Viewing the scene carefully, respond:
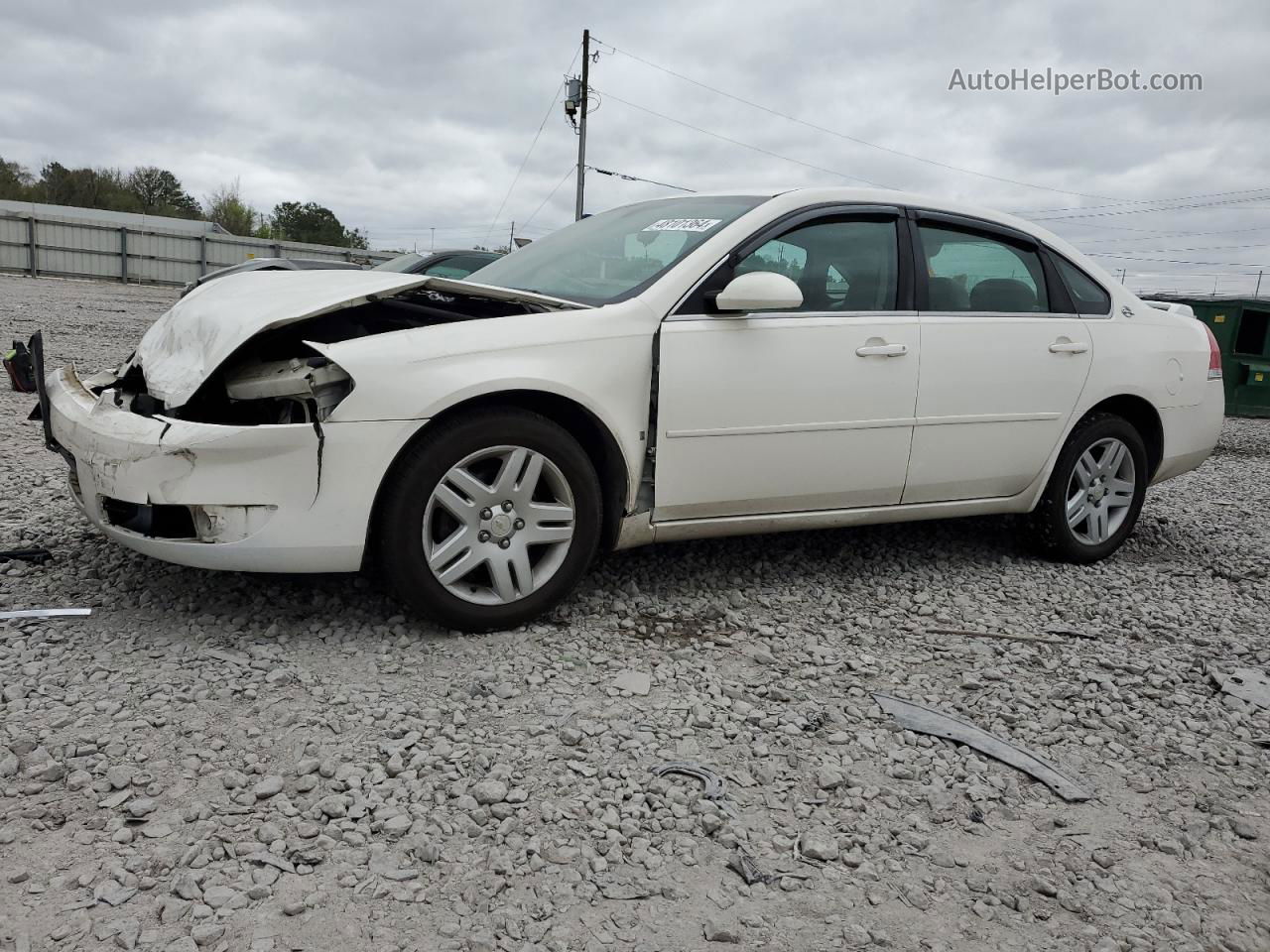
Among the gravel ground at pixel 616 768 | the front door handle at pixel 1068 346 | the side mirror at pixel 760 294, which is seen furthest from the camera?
the front door handle at pixel 1068 346

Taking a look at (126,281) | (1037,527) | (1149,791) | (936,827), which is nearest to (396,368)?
(936,827)

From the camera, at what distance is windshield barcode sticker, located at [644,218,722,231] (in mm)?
3893

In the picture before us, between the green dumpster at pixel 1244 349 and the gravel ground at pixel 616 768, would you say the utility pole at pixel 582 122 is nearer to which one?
the green dumpster at pixel 1244 349

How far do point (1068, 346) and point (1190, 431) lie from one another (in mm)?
1079

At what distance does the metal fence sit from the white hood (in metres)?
27.6

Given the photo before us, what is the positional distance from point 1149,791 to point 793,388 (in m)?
1.77

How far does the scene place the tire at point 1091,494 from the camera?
15.3ft

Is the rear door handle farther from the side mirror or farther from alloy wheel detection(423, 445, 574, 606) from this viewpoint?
alloy wheel detection(423, 445, 574, 606)

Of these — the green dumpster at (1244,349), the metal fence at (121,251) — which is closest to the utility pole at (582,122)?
the metal fence at (121,251)

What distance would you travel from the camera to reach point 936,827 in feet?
8.02

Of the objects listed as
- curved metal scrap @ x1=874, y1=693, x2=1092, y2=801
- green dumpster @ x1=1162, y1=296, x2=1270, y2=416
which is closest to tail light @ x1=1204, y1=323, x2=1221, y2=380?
curved metal scrap @ x1=874, y1=693, x2=1092, y2=801

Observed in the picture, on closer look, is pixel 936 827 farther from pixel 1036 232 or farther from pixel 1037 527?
pixel 1036 232

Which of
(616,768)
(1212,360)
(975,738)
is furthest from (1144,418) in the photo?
(616,768)

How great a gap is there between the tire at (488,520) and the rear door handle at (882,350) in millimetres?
1221
